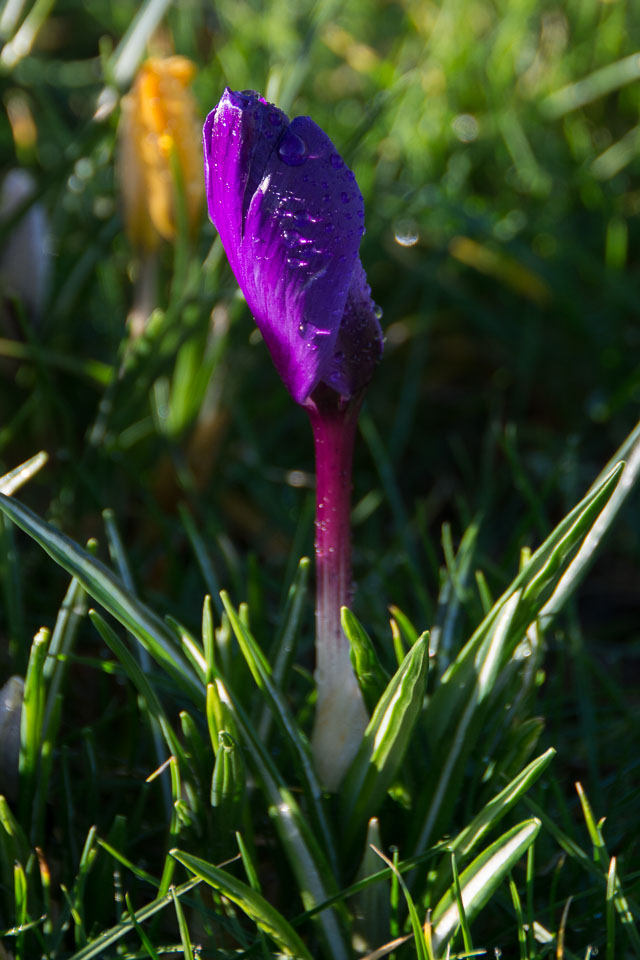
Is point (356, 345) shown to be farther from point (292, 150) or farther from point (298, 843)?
point (298, 843)

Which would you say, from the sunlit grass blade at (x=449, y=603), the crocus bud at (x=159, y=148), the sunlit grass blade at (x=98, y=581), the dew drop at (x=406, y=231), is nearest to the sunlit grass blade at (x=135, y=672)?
the sunlit grass blade at (x=98, y=581)

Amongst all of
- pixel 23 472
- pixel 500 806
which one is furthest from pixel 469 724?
pixel 23 472

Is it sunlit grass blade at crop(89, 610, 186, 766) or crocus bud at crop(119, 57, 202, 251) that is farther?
crocus bud at crop(119, 57, 202, 251)

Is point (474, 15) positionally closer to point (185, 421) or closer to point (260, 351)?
point (260, 351)

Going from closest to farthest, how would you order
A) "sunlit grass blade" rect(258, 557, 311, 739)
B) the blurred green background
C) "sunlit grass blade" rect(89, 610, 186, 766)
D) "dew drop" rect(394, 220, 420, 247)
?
"sunlit grass blade" rect(89, 610, 186, 766), "sunlit grass blade" rect(258, 557, 311, 739), the blurred green background, "dew drop" rect(394, 220, 420, 247)

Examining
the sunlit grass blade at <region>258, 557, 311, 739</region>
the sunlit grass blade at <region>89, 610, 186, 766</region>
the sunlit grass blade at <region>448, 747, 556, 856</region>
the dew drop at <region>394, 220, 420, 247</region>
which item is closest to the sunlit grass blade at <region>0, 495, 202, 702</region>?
the sunlit grass blade at <region>89, 610, 186, 766</region>

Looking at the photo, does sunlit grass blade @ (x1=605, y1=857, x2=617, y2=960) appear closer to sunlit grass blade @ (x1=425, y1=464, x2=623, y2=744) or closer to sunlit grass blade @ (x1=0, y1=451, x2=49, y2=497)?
sunlit grass blade @ (x1=425, y1=464, x2=623, y2=744)

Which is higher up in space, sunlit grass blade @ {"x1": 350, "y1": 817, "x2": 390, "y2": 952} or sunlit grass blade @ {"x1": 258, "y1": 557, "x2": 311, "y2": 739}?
sunlit grass blade @ {"x1": 258, "y1": 557, "x2": 311, "y2": 739}
